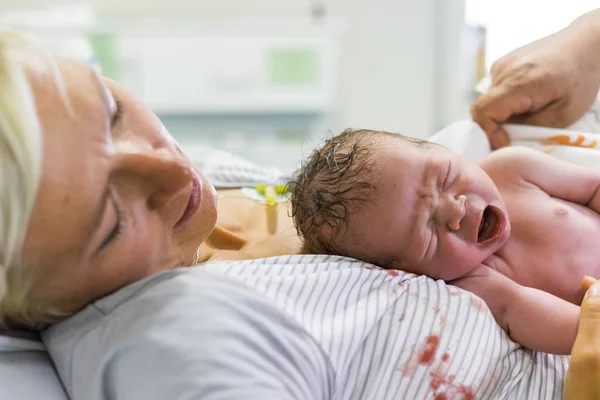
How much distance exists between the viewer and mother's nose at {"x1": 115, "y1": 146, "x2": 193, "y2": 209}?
671 millimetres

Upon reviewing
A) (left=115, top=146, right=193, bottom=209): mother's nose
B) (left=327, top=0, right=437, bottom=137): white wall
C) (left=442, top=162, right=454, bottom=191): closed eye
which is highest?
(left=115, top=146, right=193, bottom=209): mother's nose

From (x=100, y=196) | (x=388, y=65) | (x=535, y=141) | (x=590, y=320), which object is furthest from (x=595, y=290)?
(x=388, y=65)

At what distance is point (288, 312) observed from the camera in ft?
2.21

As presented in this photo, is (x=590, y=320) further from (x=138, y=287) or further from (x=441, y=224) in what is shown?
(x=138, y=287)

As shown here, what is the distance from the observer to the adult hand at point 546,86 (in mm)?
1188

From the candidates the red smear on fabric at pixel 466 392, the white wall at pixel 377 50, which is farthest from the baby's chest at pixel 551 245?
the white wall at pixel 377 50

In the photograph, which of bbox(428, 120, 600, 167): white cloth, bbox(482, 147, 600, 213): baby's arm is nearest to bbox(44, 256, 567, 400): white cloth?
bbox(482, 147, 600, 213): baby's arm

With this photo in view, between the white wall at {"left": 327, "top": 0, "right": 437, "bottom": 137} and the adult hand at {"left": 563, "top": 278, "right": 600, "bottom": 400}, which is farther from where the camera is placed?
the white wall at {"left": 327, "top": 0, "right": 437, "bottom": 137}

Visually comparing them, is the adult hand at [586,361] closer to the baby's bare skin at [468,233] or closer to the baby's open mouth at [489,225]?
the baby's bare skin at [468,233]

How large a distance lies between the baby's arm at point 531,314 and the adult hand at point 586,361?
4 centimetres

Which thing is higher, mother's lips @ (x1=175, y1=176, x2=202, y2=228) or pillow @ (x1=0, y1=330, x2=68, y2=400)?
mother's lips @ (x1=175, y1=176, x2=202, y2=228)

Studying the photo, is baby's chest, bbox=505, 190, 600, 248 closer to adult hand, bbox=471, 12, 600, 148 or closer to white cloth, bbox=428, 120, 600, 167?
white cloth, bbox=428, 120, 600, 167

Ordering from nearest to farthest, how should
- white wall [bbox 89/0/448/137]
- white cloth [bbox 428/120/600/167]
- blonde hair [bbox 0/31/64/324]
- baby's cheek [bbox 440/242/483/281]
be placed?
1. blonde hair [bbox 0/31/64/324]
2. baby's cheek [bbox 440/242/483/281]
3. white cloth [bbox 428/120/600/167]
4. white wall [bbox 89/0/448/137]

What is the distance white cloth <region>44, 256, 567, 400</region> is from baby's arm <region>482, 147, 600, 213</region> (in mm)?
356
